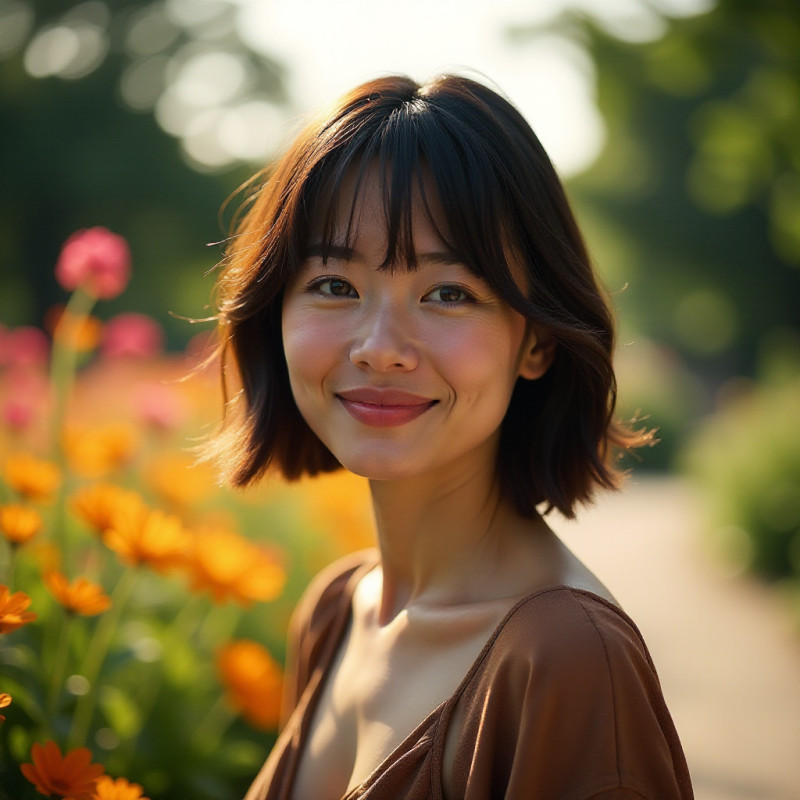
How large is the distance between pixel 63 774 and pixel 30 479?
84 centimetres

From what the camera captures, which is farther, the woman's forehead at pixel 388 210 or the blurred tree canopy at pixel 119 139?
the blurred tree canopy at pixel 119 139

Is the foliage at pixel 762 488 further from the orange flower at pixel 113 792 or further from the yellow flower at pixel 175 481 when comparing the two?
the orange flower at pixel 113 792

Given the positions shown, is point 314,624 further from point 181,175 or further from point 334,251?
point 181,175

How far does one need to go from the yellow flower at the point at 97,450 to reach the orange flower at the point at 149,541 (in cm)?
68

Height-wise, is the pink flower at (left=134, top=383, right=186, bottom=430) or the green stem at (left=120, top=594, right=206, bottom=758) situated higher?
the pink flower at (left=134, top=383, right=186, bottom=430)

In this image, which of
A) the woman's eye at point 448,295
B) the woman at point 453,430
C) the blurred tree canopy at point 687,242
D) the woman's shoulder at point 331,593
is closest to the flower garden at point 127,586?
the woman's shoulder at point 331,593

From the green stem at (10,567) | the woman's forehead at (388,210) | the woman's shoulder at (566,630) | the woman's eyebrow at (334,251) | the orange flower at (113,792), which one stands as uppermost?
the woman's forehead at (388,210)

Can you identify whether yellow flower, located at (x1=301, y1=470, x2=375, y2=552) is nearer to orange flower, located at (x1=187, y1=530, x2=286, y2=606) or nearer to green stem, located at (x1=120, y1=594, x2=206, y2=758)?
green stem, located at (x1=120, y1=594, x2=206, y2=758)

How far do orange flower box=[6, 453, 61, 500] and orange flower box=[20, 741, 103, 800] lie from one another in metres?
0.79

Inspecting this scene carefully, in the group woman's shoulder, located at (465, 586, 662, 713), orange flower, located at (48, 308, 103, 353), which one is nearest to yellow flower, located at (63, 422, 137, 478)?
orange flower, located at (48, 308, 103, 353)

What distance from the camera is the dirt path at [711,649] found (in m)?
3.89

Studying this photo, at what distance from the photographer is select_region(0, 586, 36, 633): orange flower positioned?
4.18 ft

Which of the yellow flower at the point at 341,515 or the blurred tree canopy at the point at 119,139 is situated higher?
the blurred tree canopy at the point at 119,139

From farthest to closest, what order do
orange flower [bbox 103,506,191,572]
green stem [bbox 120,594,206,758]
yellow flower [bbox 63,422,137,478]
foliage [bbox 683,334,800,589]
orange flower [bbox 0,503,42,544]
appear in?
foliage [bbox 683,334,800,589] < yellow flower [bbox 63,422,137,478] < green stem [bbox 120,594,206,758] < orange flower [bbox 103,506,191,572] < orange flower [bbox 0,503,42,544]
